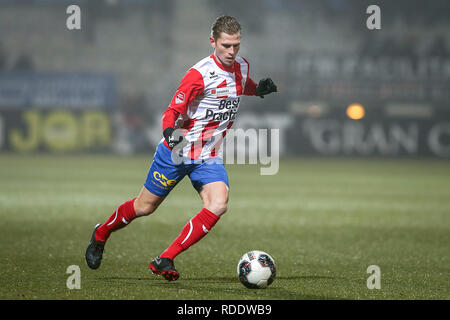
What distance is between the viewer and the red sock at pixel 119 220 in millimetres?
6379

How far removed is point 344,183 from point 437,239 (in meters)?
8.67

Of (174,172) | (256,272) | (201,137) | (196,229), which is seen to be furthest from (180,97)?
(256,272)

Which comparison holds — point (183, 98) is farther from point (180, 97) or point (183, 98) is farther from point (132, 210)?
point (132, 210)

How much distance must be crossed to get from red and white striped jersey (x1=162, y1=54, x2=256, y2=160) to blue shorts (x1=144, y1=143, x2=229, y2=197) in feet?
0.25

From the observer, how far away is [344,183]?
1778cm

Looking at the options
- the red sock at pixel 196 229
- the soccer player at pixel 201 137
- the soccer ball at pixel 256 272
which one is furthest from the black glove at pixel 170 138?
the soccer ball at pixel 256 272

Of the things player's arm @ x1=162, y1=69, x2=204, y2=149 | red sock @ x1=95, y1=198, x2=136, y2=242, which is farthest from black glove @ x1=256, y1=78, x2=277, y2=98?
red sock @ x1=95, y1=198, x2=136, y2=242

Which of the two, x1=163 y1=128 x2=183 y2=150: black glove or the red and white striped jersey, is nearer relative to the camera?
x1=163 y1=128 x2=183 y2=150: black glove

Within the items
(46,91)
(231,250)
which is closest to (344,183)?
(231,250)

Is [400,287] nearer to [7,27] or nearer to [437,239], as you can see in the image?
[437,239]

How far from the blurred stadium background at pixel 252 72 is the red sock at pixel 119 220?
23.5 metres

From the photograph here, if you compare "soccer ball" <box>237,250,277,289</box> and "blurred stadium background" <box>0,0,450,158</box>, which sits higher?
"blurred stadium background" <box>0,0,450,158</box>

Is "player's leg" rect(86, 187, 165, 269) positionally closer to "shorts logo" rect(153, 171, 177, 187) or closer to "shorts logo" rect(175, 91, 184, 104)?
"shorts logo" rect(153, 171, 177, 187)

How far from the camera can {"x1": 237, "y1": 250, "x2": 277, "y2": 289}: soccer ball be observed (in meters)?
5.63
